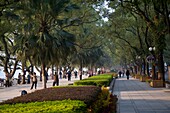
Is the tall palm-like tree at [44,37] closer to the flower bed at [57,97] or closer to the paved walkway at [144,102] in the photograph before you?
the paved walkway at [144,102]

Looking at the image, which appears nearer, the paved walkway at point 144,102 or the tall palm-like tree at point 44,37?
the paved walkway at point 144,102

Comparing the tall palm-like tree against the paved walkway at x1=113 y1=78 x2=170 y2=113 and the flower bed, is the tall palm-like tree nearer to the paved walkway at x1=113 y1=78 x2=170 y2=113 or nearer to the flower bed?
the paved walkway at x1=113 y1=78 x2=170 y2=113

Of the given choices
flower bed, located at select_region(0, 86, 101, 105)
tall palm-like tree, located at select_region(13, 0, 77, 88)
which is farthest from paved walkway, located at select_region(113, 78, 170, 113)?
tall palm-like tree, located at select_region(13, 0, 77, 88)

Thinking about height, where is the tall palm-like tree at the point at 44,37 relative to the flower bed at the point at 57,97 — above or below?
above

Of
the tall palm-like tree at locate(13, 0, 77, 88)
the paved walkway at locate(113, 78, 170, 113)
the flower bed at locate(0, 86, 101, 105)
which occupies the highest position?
the tall palm-like tree at locate(13, 0, 77, 88)

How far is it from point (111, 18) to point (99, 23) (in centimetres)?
1179

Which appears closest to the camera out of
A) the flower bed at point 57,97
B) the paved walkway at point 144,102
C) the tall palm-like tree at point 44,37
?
the flower bed at point 57,97

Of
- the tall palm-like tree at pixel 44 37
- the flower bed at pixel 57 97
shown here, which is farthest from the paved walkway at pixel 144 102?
the tall palm-like tree at pixel 44 37

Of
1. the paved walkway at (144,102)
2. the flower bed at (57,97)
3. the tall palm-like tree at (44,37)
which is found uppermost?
the tall palm-like tree at (44,37)

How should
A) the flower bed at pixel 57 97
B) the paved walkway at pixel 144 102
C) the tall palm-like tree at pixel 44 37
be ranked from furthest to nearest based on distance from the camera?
1. the tall palm-like tree at pixel 44 37
2. the paved walkway at pixel 144 102
3. the flower bed at pixel 57 97

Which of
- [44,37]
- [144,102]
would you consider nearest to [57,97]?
[144,102]

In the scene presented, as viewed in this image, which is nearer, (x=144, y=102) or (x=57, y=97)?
(x=57, y=97)

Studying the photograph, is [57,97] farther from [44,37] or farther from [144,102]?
[44,37]

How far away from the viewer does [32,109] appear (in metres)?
7.19
